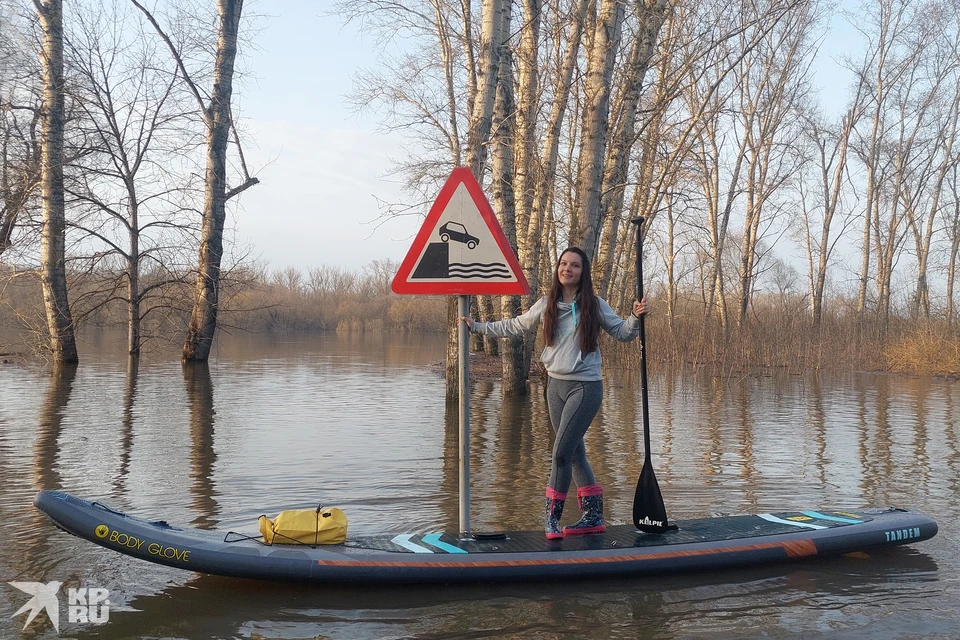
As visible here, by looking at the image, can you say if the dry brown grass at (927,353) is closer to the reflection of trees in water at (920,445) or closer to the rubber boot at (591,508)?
the reflection of trees in water at (920,445)

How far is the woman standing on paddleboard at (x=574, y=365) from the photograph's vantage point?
197 inches

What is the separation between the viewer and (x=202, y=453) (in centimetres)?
852

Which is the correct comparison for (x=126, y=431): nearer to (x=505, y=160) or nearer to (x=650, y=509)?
(x=505, y=160)

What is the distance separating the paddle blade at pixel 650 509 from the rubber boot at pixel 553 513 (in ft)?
1.65

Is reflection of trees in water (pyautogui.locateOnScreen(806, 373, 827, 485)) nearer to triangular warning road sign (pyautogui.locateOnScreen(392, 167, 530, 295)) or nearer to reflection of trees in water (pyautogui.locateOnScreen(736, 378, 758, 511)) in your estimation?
reflection of trees in water (pyautogui.locateOnScreen(736, 378, 758, 511))

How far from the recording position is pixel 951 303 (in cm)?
2430

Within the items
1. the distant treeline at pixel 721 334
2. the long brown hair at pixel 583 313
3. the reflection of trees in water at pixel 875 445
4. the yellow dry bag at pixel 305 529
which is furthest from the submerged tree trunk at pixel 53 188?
the reflection of trees in water at pixel 875 445

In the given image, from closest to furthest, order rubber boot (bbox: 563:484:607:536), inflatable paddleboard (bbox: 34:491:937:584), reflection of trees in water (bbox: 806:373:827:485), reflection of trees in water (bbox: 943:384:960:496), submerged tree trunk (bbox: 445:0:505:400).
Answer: inflatable paddleboard (bbox: 34:491:937:584)
rubber boot (bbox: 563:484:607:536)
reflection of trees in water (bbox: 943:384:960:496)
reflection of trees in water (bbox: 806:373:827:485)
submerged tree trunk (bbox: 445:0:505:400)

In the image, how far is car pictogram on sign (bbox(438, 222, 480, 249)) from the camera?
4.89 meters

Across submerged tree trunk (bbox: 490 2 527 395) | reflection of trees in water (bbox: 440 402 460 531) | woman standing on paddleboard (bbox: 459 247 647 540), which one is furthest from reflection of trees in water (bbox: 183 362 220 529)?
submerged tree trunk (bbox: 490 2 527 395)

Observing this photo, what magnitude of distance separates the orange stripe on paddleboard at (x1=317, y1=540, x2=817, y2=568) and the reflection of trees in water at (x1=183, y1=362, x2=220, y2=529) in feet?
5.91

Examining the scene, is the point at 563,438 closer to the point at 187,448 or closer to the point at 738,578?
the point at 738,578

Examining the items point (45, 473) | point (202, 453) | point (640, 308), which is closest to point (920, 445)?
point (640, 308)

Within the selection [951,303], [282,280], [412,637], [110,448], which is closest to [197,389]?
[110,448]
